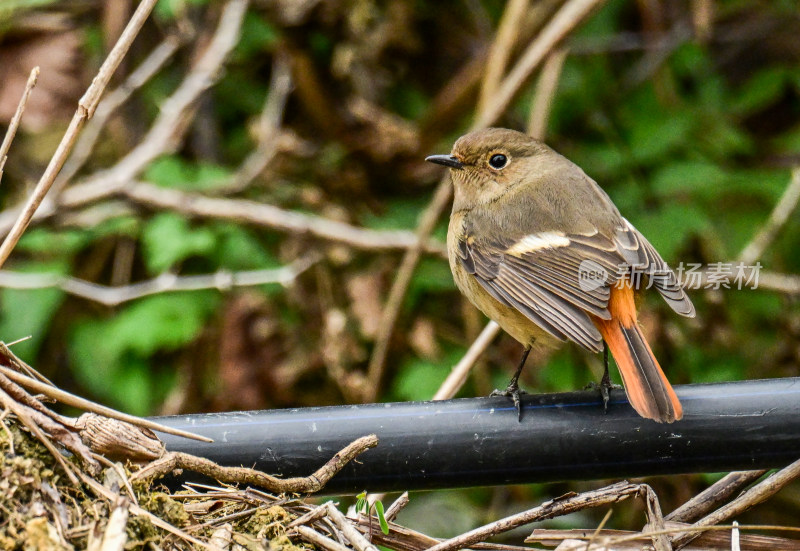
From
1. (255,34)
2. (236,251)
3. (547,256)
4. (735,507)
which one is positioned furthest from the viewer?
(255,34)

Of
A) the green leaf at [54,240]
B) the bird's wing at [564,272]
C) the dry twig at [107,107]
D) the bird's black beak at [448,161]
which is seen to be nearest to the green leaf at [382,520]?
the bird's wing at [564,272]

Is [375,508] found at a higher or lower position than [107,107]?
lower

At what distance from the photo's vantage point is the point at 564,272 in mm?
2971

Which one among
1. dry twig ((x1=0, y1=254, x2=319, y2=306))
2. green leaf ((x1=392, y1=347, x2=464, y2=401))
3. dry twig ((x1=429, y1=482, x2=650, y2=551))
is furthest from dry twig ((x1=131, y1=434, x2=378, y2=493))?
dry twig ((x1=0, y1=254, x2=319, y2=306))

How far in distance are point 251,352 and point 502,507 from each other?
1.61m

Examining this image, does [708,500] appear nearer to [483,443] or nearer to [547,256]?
[483,443]

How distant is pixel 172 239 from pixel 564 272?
7.68 ft

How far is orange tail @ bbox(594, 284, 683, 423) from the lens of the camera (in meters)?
2.03

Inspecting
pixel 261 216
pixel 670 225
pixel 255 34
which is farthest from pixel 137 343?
pixel 670 225

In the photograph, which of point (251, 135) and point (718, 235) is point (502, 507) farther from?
point (251, 135)

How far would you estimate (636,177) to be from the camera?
16.3ft

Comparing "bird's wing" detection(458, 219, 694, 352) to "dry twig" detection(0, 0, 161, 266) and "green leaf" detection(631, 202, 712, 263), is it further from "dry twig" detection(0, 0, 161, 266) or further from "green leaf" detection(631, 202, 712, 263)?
"dry twig" detection(0, 0, 161, 266)

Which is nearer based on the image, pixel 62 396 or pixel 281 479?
pixel 62 396

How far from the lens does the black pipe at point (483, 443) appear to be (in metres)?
1.94
